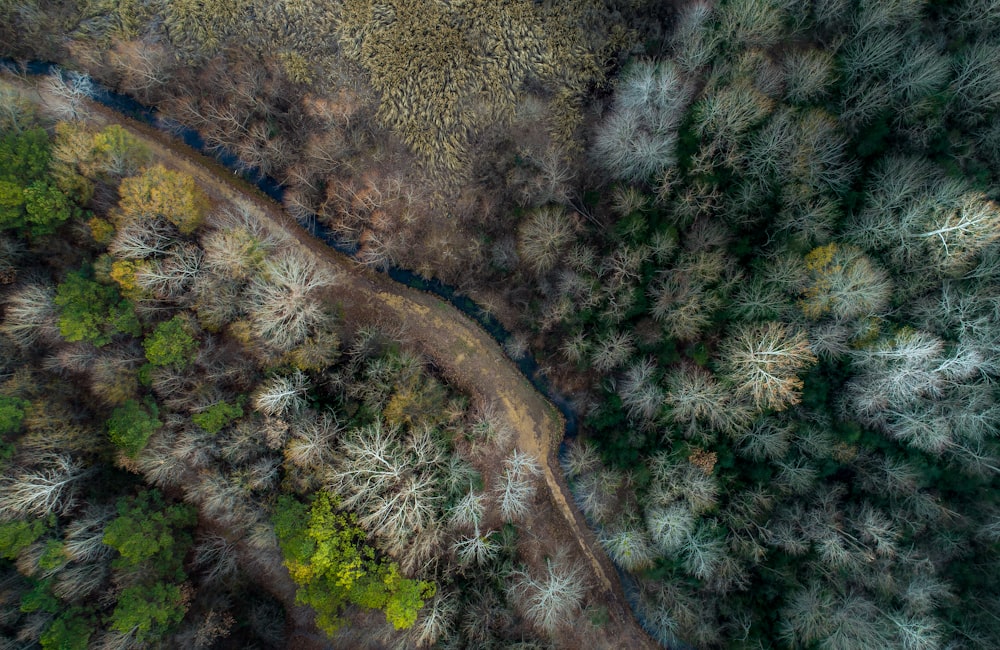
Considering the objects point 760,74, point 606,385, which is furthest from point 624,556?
point 760,74

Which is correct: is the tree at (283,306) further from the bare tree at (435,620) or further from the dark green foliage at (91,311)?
the bare tree at (435,620)

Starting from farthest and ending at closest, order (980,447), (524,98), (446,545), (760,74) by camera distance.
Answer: (524,98) → (446,545) → (760,74) → (980,447)

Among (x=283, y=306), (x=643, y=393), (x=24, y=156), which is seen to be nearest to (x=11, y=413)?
(x=24, y=156)

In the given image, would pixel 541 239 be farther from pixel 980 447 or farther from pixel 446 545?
pixel 980 447

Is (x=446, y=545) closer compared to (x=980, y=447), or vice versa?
(x=980, y=447)

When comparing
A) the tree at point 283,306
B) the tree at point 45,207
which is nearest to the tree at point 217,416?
the tree at point 283,306
